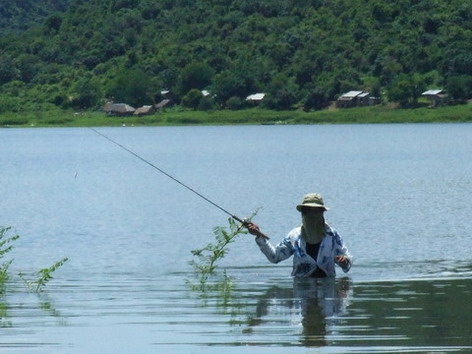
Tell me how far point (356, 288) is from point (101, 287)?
365 cm

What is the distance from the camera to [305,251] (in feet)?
58.0

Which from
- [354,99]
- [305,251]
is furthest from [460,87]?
[305,251]

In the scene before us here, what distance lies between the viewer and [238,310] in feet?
55.5

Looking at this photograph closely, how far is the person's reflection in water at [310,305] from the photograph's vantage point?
14852 mm

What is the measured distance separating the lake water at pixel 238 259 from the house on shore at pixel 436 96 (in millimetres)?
46193

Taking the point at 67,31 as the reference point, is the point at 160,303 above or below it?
below

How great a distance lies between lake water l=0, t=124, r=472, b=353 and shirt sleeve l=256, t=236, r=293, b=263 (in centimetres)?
54

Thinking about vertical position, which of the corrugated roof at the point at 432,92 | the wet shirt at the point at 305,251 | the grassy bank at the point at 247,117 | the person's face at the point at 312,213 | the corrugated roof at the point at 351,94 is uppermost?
the corrugated roof at the point at 351,94

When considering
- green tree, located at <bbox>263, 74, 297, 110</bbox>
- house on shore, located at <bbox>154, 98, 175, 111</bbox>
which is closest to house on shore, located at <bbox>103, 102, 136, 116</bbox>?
house on shore, located at <bbox>154, 98, 175, 111</bbox>

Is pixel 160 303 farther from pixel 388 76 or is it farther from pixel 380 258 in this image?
pixel 388 76

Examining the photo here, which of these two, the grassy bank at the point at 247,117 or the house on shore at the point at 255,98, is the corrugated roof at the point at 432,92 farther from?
the house on shore at the point at 255,98

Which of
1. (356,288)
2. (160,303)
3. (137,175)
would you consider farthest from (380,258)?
(137,175)

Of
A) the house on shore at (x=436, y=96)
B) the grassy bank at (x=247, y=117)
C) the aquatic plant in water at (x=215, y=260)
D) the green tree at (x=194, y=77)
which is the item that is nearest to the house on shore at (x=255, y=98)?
the grassy bank at (x=247, y=117)

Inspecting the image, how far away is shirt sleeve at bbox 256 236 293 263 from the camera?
56.6 feet
